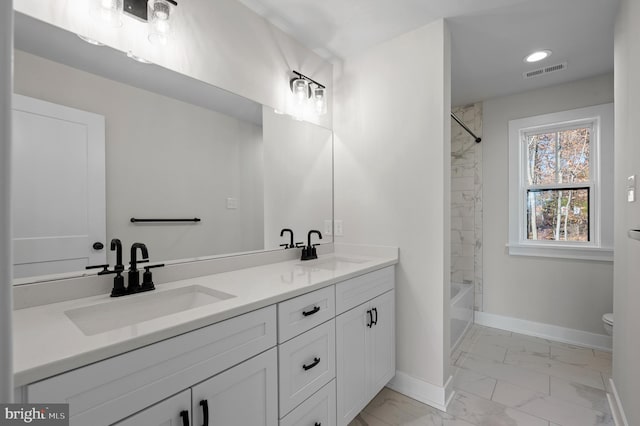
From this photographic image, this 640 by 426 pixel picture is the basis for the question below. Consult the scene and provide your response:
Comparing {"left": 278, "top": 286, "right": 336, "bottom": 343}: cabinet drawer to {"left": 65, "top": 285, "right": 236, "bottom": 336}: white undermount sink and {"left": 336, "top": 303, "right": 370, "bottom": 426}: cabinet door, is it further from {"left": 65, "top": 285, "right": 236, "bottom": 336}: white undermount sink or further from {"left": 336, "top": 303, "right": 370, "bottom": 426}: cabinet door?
{"left": 65, "top": 285, "right": 236, "bottom": 336}: white undermount sink

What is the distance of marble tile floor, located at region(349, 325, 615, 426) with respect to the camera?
175 centimetres

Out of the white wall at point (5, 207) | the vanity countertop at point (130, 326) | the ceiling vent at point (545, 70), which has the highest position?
the ceiling vent at point (545, 70)

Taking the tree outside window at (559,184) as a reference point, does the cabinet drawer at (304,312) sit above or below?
below

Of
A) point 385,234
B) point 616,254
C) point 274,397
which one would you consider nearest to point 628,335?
point 616,254

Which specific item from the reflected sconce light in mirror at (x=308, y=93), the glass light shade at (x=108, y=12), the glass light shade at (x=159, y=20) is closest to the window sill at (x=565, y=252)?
the reflected sconce light in mirror at (x=308, y=93)

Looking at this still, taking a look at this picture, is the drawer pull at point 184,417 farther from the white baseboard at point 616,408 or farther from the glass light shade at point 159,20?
the white baseboard at point 616,408

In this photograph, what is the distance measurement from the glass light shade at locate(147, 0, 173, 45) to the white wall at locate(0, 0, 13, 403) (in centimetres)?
123

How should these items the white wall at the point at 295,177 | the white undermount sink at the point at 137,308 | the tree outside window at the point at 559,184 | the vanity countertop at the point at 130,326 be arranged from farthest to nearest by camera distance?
the tree outside window at the point at 559,184 < the white wall at the point at 295,177 < the white undermount sink at the point at 137,308 < the vanity countertop at the point at 130,326

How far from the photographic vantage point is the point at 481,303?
3.22 metres

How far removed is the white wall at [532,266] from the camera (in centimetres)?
263

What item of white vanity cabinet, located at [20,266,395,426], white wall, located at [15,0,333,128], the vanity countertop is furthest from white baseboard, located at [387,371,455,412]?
white wall, located at [15,0,333,128]

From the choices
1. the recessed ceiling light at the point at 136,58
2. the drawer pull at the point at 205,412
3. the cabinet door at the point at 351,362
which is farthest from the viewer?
the cabinet door at the point at 351,362

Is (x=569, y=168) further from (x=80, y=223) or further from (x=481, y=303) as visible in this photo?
(x=80, y=223)

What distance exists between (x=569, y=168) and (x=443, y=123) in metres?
1.89
